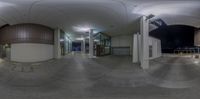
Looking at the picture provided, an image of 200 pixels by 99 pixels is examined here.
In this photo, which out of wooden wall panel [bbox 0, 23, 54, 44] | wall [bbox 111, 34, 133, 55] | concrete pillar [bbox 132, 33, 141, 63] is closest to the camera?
concrete pillar [bbox 132, 33, 141, 63]

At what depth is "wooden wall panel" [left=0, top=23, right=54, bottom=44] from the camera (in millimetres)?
10961

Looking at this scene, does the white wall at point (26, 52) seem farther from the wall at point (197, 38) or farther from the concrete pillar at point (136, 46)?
the wall at point (197, 38)

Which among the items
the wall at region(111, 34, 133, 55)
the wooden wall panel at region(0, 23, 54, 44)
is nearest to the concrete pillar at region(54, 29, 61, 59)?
the wooden wall panel at region(0, 23, 54, 44)

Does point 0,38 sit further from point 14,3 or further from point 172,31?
point 172,31

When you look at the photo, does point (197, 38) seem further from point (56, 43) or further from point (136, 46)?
point (56, 43)

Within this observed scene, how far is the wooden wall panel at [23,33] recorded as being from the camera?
11.0 m

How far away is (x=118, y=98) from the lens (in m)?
3.27

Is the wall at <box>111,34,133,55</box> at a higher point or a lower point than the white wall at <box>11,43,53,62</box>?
higher

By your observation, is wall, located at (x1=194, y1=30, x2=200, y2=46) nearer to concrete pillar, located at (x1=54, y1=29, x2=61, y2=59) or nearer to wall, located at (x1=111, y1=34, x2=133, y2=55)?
wall, located at (x1=111, y1=34, x2=133, y2=55)

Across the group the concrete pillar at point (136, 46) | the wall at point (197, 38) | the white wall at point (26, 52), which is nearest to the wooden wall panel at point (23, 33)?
the white wall at point (26, 52)

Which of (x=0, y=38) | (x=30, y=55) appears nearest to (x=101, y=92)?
(x=30, y=55)

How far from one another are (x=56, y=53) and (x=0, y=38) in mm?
4972

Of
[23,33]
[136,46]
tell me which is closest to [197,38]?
[136,46]

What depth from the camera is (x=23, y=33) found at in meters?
11.0
